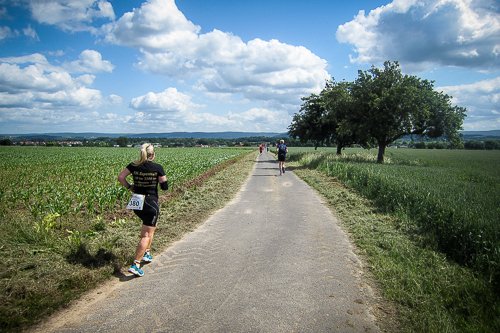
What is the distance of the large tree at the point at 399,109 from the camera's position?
19.9 m

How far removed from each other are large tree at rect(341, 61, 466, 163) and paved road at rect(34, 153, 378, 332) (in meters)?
17.9

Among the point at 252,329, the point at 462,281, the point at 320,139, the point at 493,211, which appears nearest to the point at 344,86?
the point at 320,139

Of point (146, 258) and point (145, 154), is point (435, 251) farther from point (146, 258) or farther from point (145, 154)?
point (145, 154)

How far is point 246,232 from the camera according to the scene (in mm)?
6160

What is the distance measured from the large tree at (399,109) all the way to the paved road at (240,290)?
706 inches

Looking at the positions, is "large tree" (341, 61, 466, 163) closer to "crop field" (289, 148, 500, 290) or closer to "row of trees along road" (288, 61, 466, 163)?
"row of trees along road" (288, 61, 466, 163)

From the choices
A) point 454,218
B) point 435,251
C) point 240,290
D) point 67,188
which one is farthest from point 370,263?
point 67,188

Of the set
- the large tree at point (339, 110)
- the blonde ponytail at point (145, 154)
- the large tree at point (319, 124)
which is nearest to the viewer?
the blonde ponytail at point (145, 154)

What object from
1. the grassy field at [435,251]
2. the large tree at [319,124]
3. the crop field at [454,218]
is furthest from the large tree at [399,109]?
the grassy field at [435,251]

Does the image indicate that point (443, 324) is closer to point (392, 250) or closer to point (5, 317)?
point (392, 250)

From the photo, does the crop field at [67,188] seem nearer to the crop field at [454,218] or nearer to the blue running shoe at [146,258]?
the blue running shoe at [146,258]

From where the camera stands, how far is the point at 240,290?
11.9 ft

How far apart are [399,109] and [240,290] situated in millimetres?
21219

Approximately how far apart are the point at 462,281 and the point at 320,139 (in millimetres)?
29450
